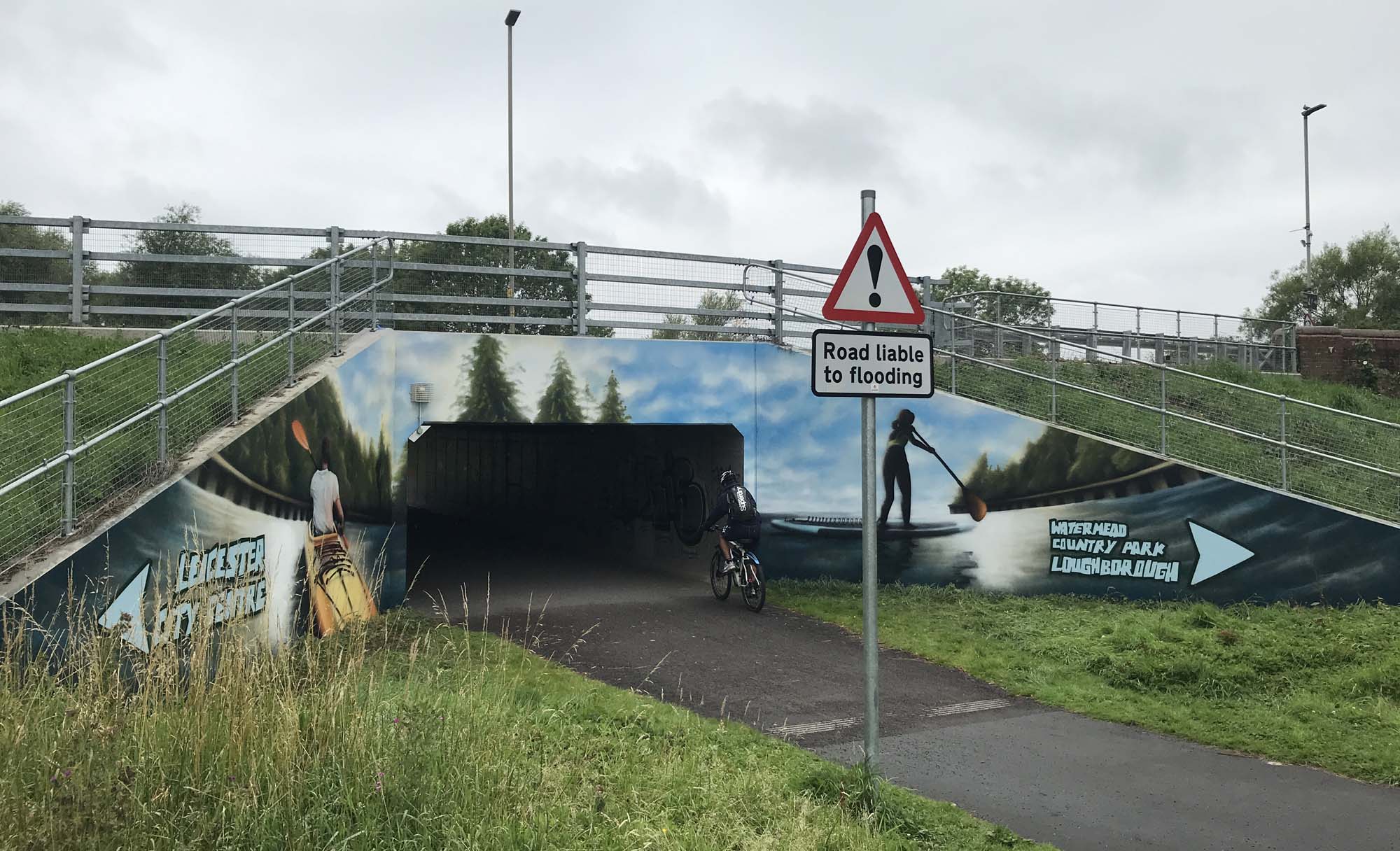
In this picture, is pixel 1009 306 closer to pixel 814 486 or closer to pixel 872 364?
pixel 814 486

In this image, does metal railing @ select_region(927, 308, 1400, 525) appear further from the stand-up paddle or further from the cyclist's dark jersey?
the cyclist's dark jersey

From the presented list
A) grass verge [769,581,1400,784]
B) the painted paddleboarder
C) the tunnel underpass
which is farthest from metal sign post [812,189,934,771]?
the painted paddleboarder

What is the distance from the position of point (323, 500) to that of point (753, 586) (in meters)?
5.05


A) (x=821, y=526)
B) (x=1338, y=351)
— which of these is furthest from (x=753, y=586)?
(x=1338, y=351)

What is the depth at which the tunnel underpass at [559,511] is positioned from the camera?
582 inches

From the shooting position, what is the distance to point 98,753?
4031 millimetres

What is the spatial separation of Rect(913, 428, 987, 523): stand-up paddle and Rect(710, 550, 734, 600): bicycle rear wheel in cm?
319

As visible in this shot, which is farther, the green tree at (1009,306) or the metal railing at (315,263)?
the green tree at (1009,306)

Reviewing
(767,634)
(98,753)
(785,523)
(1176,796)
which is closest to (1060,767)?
(1176,796)

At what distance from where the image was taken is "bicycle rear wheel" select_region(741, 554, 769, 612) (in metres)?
12.7

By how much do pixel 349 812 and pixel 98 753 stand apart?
0.96m

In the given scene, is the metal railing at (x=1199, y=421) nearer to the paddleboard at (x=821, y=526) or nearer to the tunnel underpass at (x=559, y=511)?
the paddleboard at (x=821, y=526)

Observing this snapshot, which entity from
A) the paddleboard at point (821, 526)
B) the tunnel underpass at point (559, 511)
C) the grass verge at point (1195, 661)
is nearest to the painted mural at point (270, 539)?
the tunnel underpass at point (559, 511)

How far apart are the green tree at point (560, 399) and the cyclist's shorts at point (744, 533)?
241cm
